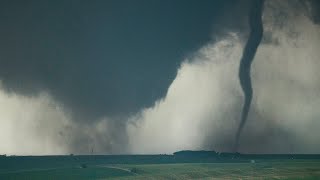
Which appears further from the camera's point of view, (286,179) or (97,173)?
(97,173)

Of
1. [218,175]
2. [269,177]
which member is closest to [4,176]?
[218,175]

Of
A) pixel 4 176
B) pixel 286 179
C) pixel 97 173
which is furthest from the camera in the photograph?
pixel 97 173

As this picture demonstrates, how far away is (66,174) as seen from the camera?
6767 inches

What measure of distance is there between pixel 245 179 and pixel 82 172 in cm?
7935

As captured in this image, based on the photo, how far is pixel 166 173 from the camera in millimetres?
180750

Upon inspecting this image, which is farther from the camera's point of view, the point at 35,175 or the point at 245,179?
the point at 35,175

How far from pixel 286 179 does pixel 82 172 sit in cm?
9616

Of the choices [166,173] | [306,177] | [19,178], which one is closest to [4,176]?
[19,178]

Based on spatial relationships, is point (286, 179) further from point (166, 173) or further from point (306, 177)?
point (166, 173)

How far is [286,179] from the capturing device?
15325 centimetres

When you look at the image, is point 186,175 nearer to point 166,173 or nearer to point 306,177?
point 166,173

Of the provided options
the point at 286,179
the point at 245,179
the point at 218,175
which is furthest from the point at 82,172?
the point at 286,179

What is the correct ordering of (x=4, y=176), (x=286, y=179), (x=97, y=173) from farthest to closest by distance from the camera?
(x=97, y=173) → (x=4, y=176) → (x=286, y=179)

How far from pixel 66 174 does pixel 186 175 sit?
56.9 meters
